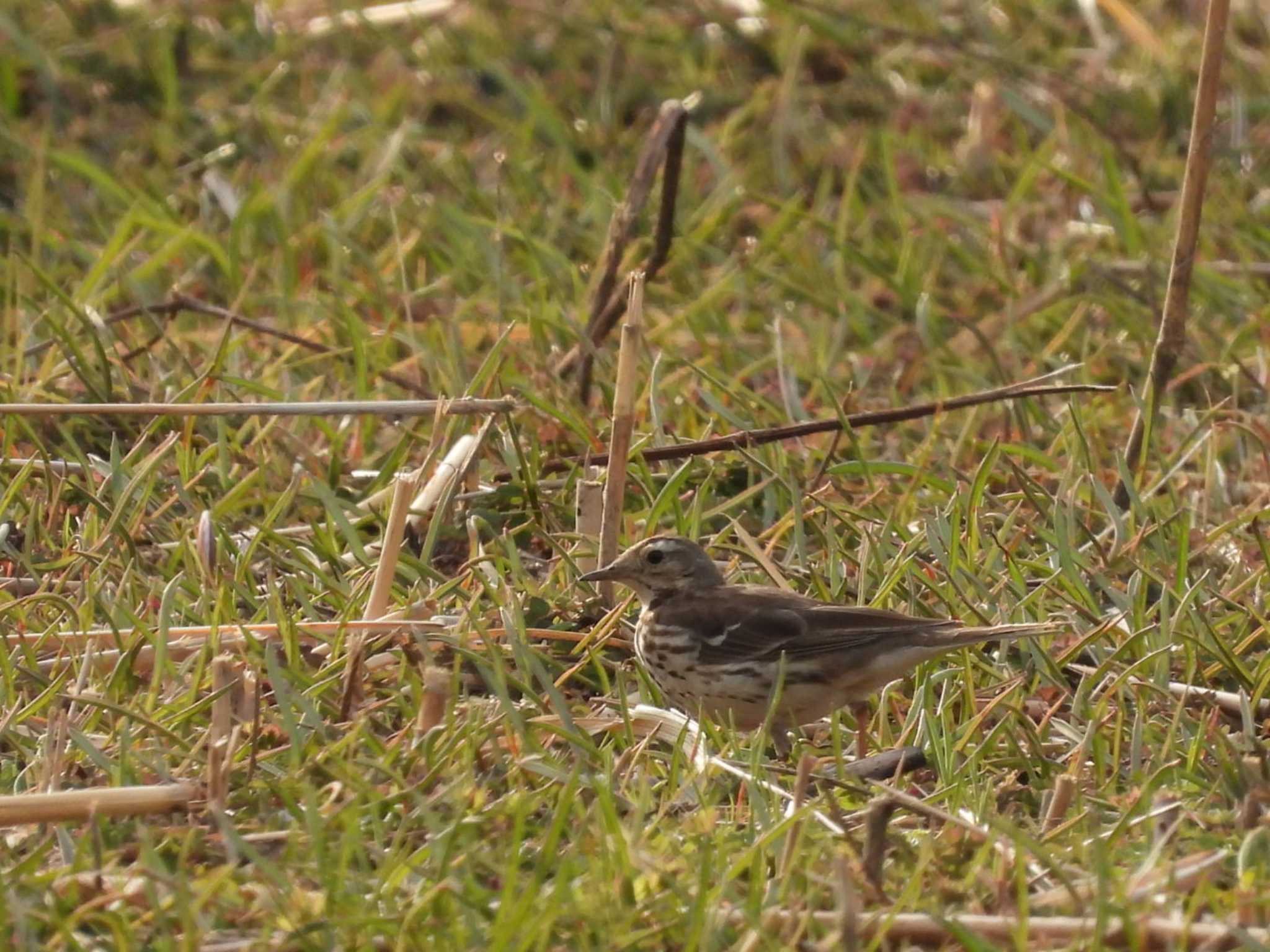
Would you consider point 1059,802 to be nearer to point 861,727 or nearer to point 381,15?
point 861,727

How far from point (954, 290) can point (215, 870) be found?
415 centimetres

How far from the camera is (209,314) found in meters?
5.88

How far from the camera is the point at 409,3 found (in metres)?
9.24

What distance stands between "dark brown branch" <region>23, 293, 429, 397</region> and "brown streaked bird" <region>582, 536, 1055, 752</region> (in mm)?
1366

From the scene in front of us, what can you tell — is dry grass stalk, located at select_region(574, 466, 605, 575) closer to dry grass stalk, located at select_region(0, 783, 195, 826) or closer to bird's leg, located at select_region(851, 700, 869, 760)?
bird's leg, located at select_region(851, 700, 869, 760)

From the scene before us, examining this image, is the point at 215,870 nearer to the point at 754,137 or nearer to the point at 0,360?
the point at 0,360

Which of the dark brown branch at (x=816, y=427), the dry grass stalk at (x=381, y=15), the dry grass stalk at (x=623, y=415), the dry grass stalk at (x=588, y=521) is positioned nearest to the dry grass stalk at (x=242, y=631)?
the dry grass stalk at (x=623, y=415)

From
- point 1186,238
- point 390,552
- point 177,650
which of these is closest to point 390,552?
point 390,552

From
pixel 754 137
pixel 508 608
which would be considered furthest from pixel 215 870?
pixel 754 137

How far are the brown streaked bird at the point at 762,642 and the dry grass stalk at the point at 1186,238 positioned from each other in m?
1.02

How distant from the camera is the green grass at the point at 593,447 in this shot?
3.47 m

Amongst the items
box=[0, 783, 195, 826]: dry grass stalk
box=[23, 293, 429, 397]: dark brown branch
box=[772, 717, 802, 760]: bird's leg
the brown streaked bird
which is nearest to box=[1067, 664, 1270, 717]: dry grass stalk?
the brown streaked bird

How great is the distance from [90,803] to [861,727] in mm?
1542

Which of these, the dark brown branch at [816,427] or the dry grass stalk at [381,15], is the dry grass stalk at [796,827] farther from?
the dry grass stalk at [381,15]
